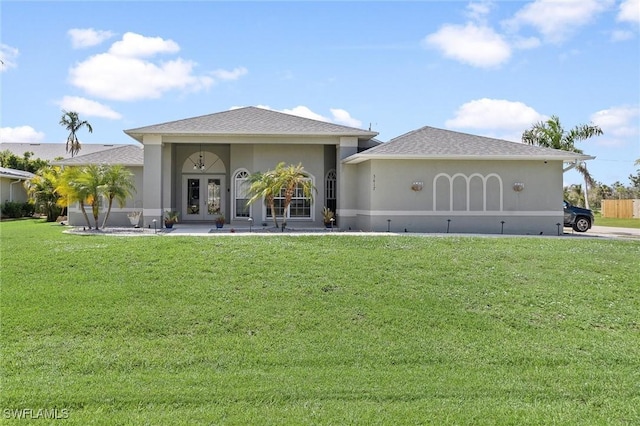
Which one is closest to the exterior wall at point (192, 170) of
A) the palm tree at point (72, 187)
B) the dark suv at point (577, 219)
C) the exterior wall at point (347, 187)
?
the palm tree at point (72, 187)

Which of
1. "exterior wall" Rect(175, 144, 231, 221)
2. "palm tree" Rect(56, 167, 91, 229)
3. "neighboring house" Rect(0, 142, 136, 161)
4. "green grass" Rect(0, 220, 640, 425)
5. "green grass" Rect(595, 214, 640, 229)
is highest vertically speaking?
"neighboring house" Rect(0, 142, 136, 161)

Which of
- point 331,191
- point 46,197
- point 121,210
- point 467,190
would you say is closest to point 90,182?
point 121,210

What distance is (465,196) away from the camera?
62.9ft

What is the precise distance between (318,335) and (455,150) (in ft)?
43.9

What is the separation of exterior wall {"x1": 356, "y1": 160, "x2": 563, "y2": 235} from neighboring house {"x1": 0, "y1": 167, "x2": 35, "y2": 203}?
A: 24.1 meters

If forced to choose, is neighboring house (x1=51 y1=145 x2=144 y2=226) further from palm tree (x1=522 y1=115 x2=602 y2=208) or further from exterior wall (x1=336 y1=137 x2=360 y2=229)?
palm tree (x1=522 y1=115 x2=602 y2=208)

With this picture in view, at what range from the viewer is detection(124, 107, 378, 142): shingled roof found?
19.7m

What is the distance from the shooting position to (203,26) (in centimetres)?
1398

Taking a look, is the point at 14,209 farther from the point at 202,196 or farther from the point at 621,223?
the point at 621,223

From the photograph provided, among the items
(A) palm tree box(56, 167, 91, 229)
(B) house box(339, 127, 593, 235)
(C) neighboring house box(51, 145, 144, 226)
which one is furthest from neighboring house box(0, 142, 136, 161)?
(B) house box(339, 127, 593, 235)

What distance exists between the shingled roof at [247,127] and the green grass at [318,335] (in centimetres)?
827

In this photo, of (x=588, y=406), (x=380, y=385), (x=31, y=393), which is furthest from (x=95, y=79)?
(x=588, y=406)

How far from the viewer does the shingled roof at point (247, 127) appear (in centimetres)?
1973

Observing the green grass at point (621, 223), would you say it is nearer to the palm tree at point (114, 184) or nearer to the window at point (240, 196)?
the window at point (240, 196)
